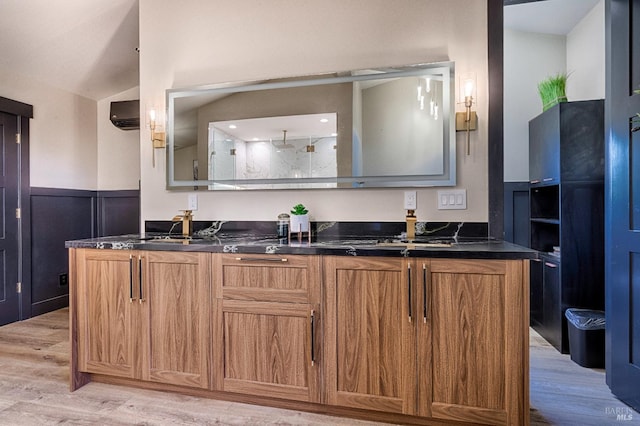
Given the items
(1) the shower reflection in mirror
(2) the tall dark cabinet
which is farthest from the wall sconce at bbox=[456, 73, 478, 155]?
(2) the tall dark cabinet

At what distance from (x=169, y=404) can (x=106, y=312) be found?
65 cm

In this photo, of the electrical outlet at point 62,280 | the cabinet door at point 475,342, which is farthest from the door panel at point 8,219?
the cabinet door at point 475,342

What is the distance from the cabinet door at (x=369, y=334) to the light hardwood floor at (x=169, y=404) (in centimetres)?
19

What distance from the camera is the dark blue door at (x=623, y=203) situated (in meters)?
2.00

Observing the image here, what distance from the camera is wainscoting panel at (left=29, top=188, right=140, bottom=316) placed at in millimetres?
3809

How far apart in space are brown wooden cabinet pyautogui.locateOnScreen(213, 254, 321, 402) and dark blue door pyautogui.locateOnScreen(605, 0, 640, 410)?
66.5 inches

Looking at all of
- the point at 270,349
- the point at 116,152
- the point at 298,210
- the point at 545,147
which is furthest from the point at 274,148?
the point at 116,152

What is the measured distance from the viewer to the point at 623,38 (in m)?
2.09

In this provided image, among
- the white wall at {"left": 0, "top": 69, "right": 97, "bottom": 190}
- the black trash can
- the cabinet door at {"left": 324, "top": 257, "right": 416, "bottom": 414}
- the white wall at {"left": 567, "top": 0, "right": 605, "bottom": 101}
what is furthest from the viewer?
the white wall at {"left": 0, "top": 69, "right": 97, "bottom": 190}

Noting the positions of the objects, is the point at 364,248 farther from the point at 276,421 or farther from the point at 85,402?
the point at 85,402

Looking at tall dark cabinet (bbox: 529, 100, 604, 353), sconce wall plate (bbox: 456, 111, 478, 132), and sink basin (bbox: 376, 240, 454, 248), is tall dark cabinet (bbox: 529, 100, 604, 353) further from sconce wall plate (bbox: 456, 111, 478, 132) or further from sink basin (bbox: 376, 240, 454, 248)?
sink basin (bbox: 376, 240, 454, 248)

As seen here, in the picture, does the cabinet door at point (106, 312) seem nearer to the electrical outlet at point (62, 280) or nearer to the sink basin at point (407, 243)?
the sink basin at point (407, 243)

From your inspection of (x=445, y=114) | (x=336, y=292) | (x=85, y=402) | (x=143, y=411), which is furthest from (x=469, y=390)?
(x=85, y=402)

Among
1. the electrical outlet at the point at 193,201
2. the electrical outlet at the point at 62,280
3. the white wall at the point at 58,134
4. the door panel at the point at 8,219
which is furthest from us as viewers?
the electrical outlet at the point at 62,280
